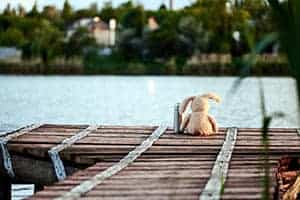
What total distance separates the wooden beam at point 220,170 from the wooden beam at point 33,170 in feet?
2.64

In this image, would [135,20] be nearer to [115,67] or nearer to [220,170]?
[115,67]

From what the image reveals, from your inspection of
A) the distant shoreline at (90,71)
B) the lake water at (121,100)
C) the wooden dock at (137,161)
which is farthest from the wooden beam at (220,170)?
the distant shoreline at (90,71)

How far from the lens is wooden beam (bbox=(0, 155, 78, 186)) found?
396 centimetres

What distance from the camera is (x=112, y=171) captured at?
3.14 metres

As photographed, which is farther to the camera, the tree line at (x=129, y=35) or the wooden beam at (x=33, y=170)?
the tree line at (x=129, y=35)

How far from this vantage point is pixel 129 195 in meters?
2.56

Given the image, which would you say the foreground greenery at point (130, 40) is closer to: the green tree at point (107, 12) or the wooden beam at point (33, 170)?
the green tree at point (107, 12)

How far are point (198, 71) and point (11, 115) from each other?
10.1 metres

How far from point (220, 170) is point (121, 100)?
9.25m

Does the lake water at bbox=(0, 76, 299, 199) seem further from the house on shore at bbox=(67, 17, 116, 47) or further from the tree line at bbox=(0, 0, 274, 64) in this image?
the house on shore at bbox=(67, 17, 116, 47)

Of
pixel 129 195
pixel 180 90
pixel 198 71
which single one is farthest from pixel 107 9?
pixel 129 195

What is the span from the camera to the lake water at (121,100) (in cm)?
852

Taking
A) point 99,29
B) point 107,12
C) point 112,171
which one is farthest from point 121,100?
point 107,12

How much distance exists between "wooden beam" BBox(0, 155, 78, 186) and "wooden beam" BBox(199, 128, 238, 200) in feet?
2.64
